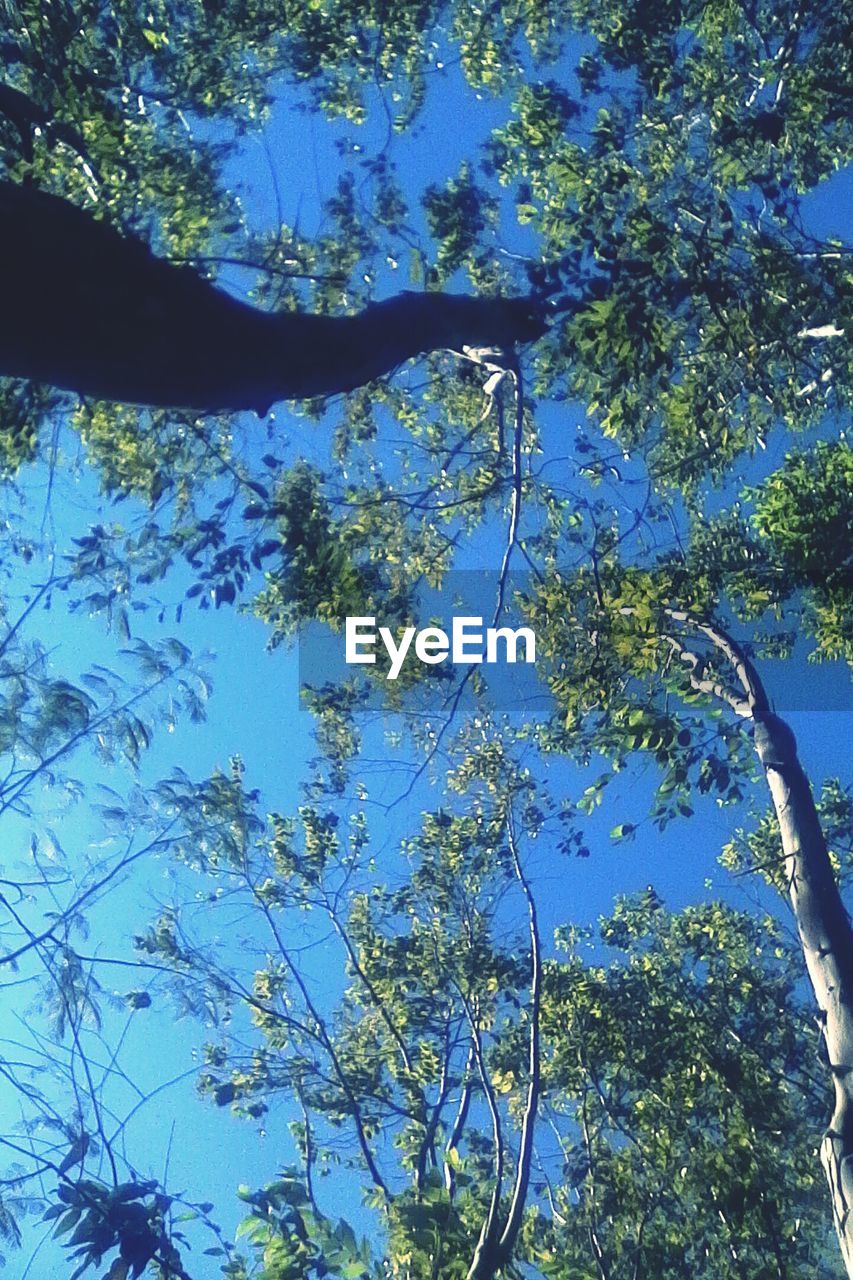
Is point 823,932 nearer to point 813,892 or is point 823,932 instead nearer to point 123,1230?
point 813,892

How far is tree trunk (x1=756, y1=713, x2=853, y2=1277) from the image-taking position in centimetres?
473

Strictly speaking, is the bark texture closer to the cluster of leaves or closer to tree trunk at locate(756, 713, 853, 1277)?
tree trunk at locate(756, 713, 853, 1277)

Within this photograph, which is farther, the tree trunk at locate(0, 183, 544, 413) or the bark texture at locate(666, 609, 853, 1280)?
the bark texture at locate(666, 609, 853, 1280)

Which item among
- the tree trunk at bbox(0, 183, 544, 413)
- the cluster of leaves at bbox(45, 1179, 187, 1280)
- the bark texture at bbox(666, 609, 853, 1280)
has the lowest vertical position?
the cluster of leaves at bbox(45, 1179, 187, 1280)

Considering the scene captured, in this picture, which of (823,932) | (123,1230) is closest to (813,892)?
(823,932)

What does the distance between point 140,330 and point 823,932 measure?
15.2 ft

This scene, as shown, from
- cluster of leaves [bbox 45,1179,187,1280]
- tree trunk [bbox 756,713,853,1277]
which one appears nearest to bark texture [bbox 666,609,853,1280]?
tree trunk [bbox 756,713,853,1277]

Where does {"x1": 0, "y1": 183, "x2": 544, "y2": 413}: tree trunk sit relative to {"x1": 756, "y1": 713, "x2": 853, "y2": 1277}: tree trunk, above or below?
above

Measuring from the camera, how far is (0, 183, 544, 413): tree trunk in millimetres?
3279

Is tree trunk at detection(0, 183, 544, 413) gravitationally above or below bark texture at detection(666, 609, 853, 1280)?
above

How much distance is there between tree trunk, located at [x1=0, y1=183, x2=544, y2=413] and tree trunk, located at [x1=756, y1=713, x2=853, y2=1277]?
365 cm

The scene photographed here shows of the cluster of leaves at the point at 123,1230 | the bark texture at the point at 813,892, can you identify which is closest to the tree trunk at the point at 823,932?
the bark texture at the point at 813,892

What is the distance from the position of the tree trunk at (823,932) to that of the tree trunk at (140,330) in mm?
3654

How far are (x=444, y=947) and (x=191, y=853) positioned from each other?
1981mm
